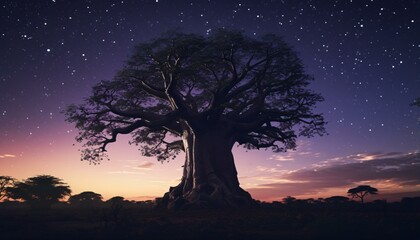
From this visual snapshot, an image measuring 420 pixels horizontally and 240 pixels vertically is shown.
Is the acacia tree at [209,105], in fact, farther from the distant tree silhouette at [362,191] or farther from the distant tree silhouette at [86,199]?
the distant tree silhouette at [86,199]

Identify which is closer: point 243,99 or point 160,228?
point 160,228

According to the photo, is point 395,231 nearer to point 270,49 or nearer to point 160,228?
point 160,228

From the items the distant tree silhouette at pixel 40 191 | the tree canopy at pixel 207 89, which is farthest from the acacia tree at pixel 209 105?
the distant tree silhouette at pixel 40 191

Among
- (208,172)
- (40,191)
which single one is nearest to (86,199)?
(40,191)

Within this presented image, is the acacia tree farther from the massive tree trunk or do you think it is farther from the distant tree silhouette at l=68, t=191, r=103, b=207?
the distant tree silhouette at l=68, t=191, r=103, b=207

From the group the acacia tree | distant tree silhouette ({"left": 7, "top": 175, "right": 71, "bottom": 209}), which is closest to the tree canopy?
the acacia tree

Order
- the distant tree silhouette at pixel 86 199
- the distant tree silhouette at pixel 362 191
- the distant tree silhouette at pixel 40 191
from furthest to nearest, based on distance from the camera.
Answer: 1. the distant tree silhouette at pixel 86 199
2. the distant tree silhouette at pixel 40 191
3. the distant tree silhouette at pixel 362 191

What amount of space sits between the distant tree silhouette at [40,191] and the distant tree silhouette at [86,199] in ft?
11.4

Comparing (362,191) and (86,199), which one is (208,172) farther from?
(86,199)

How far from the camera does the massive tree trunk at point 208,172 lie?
70.8ft

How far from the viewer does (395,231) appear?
946cm

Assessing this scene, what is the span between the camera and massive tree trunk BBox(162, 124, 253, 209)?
850 inches

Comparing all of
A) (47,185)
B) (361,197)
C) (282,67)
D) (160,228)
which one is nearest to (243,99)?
(282,67)

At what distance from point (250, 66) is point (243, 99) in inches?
183
